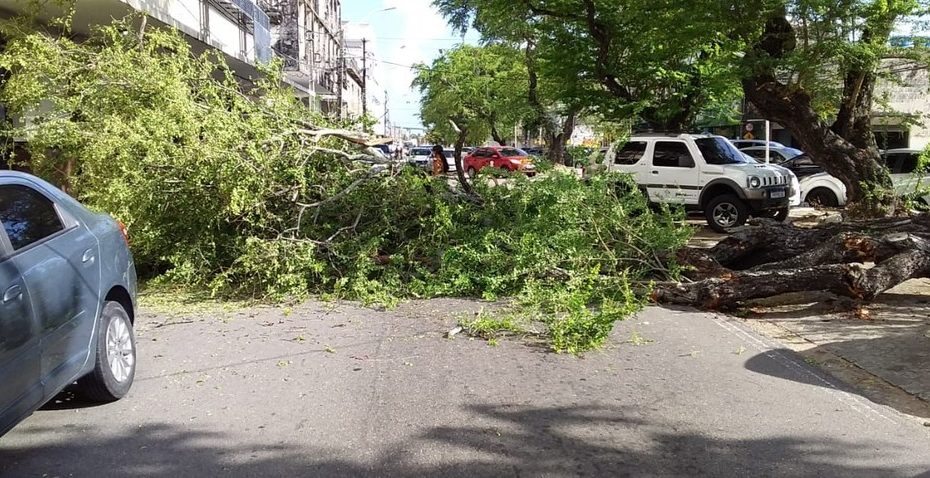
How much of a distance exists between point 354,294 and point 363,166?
7.77 ft

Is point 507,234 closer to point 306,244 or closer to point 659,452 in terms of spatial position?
point 306,244

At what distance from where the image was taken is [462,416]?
15.7 ft

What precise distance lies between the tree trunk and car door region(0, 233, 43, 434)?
1127 cm

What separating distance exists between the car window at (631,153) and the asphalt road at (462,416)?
29.9 ft

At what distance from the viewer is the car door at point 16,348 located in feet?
12.0

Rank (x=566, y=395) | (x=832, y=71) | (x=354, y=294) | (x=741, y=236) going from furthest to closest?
(x=832, y=71) → (x=741, y=236) → (x=354, y=294) → (x=566, y=395)

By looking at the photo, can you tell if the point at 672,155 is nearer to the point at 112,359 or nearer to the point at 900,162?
the point at 900,162

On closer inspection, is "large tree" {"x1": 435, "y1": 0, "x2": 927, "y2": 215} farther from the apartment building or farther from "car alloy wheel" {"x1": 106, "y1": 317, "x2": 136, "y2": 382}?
"car alloy wheel" {"x1": 106, "y1": 317, "x2": 136, "y2": 382}

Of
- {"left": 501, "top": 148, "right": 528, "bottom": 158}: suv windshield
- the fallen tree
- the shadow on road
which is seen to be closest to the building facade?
{"left": 501, "top": 148, "right": 528, "bottom": 158}: suv windshield

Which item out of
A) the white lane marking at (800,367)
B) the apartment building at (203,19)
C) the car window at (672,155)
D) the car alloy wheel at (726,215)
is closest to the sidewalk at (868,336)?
the white lane marking at (800,367)

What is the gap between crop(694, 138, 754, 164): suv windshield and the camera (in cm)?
1481

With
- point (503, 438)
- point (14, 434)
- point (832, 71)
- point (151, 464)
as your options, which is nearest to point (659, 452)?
point (503, 438)

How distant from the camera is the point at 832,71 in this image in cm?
1243

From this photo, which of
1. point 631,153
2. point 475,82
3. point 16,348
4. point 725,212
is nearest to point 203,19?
point 631,153
